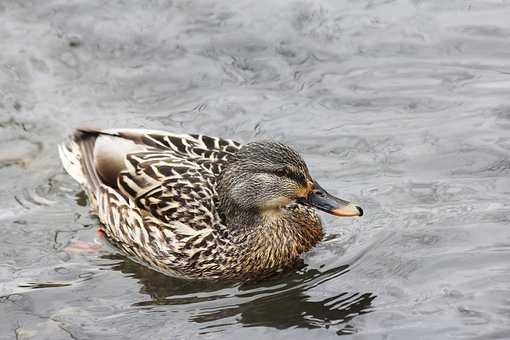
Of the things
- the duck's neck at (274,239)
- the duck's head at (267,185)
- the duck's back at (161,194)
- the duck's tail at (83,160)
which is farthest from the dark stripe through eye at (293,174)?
the duck's tail at (83,160)

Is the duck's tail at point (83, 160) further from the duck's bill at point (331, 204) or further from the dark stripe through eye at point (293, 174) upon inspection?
the duck's bill at point (331, 204)

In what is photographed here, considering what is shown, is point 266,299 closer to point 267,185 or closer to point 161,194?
point 267,185

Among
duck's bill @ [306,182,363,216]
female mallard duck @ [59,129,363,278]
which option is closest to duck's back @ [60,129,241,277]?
female mallard duck @ [59,129,363,278]

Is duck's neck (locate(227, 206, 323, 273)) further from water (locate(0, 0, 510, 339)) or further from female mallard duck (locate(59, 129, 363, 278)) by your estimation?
water (locate(0, 0, 510, 339))

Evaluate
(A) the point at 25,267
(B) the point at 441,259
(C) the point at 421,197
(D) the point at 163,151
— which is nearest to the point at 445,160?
(C) the point at 421,197

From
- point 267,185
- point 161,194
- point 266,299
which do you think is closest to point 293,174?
point 267,185

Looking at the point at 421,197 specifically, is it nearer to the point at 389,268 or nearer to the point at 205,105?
the point at 389,268

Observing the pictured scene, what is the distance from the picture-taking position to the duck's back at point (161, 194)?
873cm

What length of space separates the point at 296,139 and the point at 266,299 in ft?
8.31

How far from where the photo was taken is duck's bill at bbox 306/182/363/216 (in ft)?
26.9

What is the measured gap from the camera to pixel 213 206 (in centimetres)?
879

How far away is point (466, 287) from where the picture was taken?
26.0 ft

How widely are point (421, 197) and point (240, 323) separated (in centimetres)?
229

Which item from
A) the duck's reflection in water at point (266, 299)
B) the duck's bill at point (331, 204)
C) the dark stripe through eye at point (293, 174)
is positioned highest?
the dark stripe through eye at point (293, 174)
